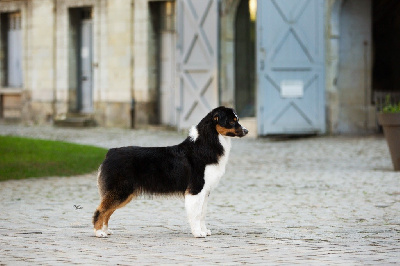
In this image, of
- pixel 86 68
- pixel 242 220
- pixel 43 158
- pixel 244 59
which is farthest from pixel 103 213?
pixel 86 68

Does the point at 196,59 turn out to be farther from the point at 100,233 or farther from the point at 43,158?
the point at 100,233

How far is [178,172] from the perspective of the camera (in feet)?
24.8

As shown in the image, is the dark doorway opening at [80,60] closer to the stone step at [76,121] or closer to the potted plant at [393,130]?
the stone step at [76,121]

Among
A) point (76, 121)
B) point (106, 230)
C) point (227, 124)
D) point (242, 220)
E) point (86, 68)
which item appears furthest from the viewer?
point (86, 68)

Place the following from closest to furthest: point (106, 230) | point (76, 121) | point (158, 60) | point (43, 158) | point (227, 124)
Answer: point (227, 124) < point (106, 230) < point (43, 158) < point (158, 60) < point (76, 121)

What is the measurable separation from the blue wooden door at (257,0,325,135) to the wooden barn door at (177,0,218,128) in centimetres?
170

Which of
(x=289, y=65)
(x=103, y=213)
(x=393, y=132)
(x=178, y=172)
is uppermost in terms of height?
(x=289, y=65)

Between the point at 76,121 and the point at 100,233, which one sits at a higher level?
the point at 100,233

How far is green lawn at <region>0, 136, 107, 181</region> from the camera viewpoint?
44.2 ft

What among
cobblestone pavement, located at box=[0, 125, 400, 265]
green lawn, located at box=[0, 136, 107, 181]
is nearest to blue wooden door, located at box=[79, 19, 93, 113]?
green lawn, located at box=[0, 136, 107, 181]

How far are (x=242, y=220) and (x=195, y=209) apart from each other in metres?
1.33

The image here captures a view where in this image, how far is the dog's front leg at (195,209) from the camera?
7.50 metres

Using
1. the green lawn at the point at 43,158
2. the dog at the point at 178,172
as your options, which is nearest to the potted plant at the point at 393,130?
the green lawn at the point at 43,158

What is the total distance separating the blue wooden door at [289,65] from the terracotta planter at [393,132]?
653 cm
